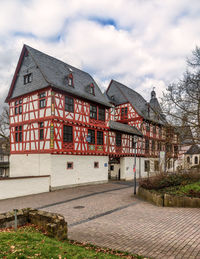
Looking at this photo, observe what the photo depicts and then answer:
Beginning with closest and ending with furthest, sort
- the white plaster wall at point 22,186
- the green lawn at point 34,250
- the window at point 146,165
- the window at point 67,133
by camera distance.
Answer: the green lawn at point 34,250 → the white plaster wall at point 22,186 → the window at point 67,133 → the window at point 146,165

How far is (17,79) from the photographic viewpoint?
24078 millimetres

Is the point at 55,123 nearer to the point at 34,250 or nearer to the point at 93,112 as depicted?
the point at 93,112

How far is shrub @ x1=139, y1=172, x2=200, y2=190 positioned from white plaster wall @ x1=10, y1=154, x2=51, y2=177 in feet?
28.3

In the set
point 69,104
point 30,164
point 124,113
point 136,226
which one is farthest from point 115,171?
point 136,226

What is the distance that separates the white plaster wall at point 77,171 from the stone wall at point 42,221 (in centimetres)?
1123

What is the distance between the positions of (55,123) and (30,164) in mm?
5021

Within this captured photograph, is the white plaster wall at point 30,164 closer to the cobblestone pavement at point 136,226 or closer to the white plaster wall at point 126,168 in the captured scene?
the cobblestone pavement at point 136,226

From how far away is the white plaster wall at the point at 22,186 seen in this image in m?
16.0

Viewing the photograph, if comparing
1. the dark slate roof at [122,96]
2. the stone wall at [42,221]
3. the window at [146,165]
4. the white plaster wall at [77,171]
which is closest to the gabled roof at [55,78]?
the white plaster wall at [77,171]

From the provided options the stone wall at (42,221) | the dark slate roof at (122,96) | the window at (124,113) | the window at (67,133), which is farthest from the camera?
the dark slate roof at (122,96)

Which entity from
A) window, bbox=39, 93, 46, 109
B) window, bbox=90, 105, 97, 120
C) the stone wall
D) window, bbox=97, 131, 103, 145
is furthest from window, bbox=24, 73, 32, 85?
the stone wall

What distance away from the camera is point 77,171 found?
21625 millimetres

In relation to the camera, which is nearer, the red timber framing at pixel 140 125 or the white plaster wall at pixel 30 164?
the white plaster wall at pixel 30 164

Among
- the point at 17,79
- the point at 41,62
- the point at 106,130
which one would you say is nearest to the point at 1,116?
the point at 17,79
